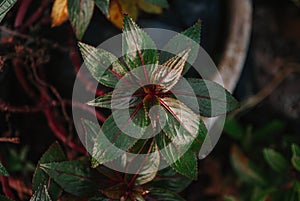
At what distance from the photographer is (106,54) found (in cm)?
73

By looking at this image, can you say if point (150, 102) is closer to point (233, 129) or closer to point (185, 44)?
point (185, 44)

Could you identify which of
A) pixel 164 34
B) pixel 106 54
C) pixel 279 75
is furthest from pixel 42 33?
pixel 279 75

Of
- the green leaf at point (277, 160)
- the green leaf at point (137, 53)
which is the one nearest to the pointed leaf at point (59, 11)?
the green leaf at point (137, 53)

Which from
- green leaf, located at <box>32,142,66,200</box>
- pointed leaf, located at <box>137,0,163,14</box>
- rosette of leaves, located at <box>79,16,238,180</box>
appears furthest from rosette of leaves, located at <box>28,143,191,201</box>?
pointed leaf, located at <box>137,0,163,14</box>

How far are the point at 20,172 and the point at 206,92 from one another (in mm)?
579

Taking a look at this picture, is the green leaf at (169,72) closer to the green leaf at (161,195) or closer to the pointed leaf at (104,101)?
the pointed leaf at (104,101)

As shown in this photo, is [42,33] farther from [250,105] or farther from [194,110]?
[250,105]

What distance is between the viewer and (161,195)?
84cm

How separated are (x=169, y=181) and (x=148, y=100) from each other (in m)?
0.22

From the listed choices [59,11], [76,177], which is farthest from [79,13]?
[76,177]

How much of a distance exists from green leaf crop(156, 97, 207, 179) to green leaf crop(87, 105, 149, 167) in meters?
0.04

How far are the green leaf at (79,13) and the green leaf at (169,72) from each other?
0.65 feet

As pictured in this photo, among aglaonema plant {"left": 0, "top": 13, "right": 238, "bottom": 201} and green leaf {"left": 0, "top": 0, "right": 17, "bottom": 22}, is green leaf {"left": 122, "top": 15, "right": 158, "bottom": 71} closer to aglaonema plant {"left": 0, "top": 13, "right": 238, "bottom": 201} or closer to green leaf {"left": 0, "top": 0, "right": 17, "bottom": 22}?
aglaonema plant {"left": 0, "top": 13, "right": 238, "bottom": 201}

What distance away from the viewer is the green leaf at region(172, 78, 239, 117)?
738 millimetres
